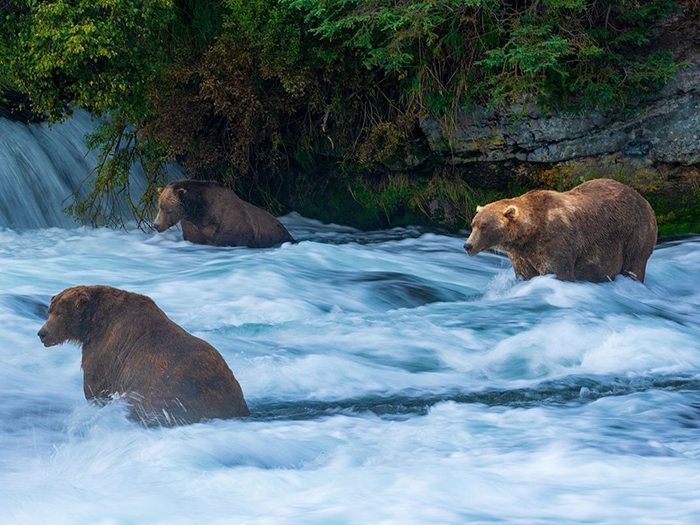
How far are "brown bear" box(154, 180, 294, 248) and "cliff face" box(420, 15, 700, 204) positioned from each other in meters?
2.98

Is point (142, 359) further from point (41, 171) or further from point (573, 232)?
point (41, 171)

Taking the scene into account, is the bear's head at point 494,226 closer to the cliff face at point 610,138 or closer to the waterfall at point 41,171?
the cliff face at point 610,138

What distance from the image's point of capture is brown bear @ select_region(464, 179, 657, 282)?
26.9 feet

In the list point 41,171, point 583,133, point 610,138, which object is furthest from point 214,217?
point 610,138

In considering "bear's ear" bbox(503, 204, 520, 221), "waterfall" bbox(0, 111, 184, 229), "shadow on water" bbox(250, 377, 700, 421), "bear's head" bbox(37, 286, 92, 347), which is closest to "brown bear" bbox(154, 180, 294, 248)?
"waterfall" bbox(0, 111, 184, 229)

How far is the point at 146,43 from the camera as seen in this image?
40.8 ft

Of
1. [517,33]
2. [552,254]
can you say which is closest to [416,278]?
[552,254]

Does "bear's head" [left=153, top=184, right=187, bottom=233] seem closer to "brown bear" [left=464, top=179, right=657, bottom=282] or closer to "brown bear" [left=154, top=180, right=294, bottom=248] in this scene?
"brown bear" [left=154, top=180, right=294, bottom=248]

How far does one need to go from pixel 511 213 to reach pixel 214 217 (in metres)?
4.55

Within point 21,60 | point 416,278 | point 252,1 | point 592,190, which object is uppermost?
point 252,1

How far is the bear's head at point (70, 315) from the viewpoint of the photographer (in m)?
4.80

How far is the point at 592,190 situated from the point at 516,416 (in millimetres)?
4093

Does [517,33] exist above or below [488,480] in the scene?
above

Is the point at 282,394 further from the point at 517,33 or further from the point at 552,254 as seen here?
the point at 517,33
